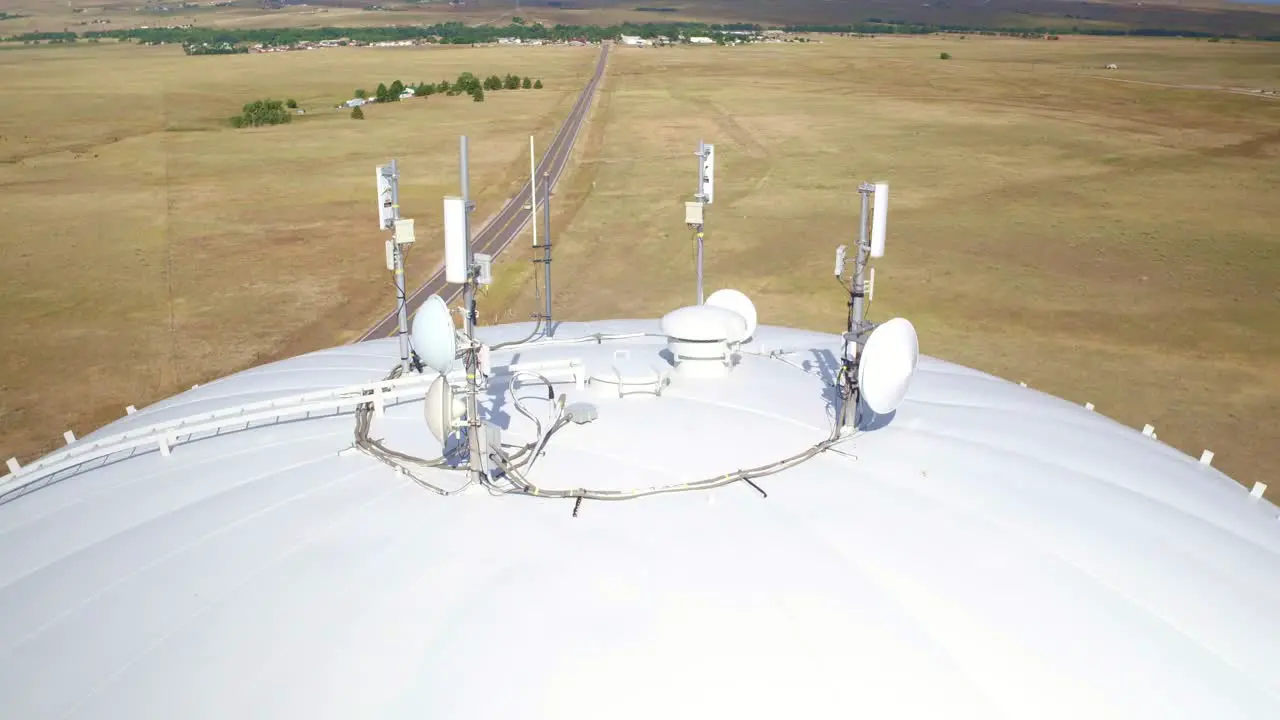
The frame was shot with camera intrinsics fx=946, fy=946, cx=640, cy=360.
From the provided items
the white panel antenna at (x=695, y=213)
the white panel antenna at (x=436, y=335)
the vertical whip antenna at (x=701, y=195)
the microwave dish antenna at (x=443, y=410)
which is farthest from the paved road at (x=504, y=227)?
the microwave dish antenna at (x=443, y=410)

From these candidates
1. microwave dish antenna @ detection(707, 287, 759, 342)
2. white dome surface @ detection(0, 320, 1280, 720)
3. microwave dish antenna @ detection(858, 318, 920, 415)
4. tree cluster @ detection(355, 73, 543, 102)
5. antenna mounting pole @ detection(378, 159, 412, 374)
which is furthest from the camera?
tree cluster @ detection(355, 73, 543, 102)

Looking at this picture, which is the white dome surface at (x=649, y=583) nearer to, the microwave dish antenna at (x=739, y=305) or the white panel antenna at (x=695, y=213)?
the microwave dish antenna at (x=739, y=305)

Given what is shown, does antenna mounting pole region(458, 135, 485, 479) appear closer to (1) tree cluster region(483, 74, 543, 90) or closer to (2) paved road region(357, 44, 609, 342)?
(2) paved road region(357, 44, 609, 342)

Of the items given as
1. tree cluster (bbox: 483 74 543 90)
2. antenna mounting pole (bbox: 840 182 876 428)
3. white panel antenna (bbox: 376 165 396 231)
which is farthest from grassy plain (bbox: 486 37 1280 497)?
white panel antenna (bbox: 376 165 396 231)

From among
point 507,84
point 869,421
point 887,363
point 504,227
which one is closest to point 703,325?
point 869,421

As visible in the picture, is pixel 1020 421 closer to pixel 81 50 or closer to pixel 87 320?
pixel 87 320
